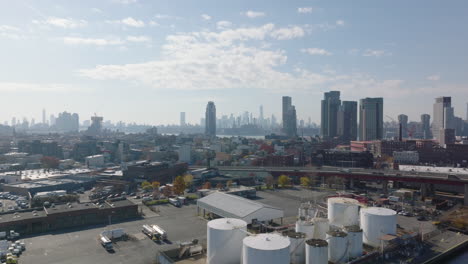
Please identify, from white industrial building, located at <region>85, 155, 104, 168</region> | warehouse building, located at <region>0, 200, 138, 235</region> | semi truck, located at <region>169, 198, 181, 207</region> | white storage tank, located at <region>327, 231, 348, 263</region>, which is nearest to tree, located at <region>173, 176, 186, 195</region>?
Answer: semi truck, located at <region>169, 198, 181, 207</region>

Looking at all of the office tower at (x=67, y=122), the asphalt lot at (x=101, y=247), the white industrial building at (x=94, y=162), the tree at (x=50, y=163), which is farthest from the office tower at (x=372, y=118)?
the office tower at (x=67, y=122)

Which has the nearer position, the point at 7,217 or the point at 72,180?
the point at 7,217

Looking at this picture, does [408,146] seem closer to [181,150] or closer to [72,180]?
[181,150]

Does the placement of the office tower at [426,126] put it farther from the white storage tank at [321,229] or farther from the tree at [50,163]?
the tree at [50,163]

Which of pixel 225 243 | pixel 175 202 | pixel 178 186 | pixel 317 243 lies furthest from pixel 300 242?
pixel 178 186

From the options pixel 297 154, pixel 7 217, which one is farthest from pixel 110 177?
pixel 297 154

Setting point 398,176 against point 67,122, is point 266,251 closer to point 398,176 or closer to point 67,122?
point 398,176

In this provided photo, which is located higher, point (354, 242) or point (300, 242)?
point (300, 242)
